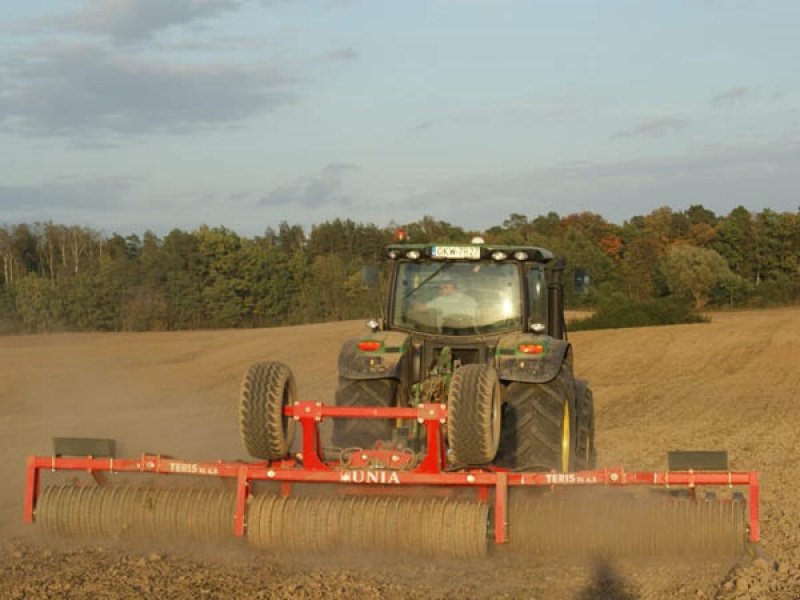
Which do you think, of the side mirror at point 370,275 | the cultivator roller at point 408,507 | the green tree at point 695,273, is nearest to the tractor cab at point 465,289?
the side mirror at point 370,275

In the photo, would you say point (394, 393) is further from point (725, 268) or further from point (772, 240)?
point (772, 240)

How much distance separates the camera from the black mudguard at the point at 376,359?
7629 mm

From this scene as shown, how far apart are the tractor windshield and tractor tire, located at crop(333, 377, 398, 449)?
2.42 ft

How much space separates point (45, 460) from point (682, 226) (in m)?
68.6

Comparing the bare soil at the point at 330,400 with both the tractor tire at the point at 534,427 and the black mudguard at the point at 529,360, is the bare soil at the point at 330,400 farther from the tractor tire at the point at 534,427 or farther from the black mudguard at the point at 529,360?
the black mudguard at the point at 529,360

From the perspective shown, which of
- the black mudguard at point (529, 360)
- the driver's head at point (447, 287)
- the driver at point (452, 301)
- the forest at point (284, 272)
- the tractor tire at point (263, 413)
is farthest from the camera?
the forest at point (284, 272)

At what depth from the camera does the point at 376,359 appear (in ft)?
25.3

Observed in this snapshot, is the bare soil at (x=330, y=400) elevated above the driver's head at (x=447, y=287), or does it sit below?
below

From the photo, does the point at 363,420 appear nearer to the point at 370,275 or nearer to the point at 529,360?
the point at 529,360

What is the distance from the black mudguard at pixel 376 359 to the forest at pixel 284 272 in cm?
2692

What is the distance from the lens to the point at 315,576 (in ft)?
19.6

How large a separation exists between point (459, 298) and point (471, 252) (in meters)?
0.38

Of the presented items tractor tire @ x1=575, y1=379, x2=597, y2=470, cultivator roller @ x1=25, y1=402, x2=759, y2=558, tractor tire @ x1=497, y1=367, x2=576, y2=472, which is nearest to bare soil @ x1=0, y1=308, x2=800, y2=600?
cultivator roller @ x1=25, y1=402, x2=759, y2=558

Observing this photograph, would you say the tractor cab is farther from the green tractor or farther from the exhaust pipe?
the exhaust pipe
